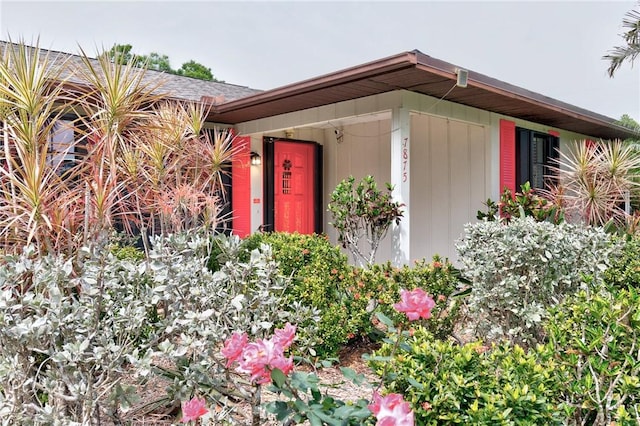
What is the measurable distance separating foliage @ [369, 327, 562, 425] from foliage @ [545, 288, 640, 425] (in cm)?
13

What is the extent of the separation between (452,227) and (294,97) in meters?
3.79

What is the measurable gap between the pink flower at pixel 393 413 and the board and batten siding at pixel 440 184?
6.48 metres

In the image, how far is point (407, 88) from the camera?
18.4ft

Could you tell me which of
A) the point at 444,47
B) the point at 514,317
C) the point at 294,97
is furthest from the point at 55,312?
the point at 444,47

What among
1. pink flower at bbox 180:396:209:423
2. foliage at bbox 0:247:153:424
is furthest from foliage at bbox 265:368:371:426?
foliage at bbox 0:247:153:424

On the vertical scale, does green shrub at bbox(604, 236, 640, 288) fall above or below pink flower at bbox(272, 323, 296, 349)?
below

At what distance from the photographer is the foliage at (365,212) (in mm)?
5629

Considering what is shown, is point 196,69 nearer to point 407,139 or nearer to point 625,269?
point 407,139

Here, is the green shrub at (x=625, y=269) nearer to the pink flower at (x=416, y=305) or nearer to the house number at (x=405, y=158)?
the house number at (x=405, y=158)

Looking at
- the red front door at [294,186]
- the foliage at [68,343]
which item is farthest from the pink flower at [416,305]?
the red front door at [294,186]

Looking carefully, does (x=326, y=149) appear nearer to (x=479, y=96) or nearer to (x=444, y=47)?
(x=479, y=96)

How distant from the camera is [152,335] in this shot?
2.31 metres

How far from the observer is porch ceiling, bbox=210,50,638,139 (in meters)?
4.72

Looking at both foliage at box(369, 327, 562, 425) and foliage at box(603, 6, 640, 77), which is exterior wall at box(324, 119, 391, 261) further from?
foliage at box(369, 327, 562, 425)
